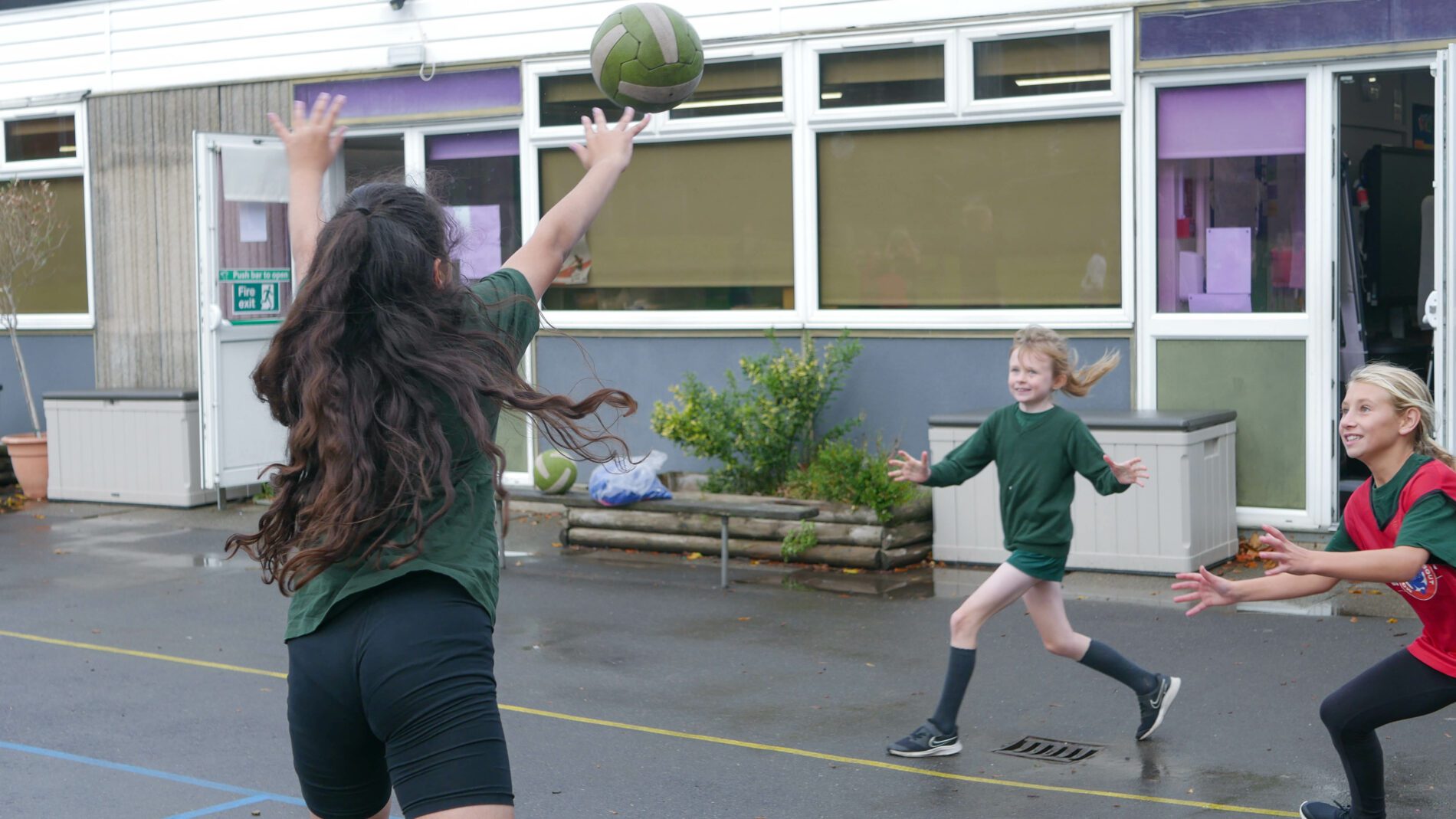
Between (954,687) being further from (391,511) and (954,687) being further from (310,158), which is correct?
(391,511)

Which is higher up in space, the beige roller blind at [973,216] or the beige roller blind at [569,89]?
the beige roller blind at [569,89]

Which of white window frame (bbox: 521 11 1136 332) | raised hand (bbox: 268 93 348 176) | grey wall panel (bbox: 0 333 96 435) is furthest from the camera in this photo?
grey wall panel (bbox: 0 333 96 435)

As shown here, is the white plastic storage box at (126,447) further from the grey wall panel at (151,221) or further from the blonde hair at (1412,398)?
the blonde hair at (1412,398)

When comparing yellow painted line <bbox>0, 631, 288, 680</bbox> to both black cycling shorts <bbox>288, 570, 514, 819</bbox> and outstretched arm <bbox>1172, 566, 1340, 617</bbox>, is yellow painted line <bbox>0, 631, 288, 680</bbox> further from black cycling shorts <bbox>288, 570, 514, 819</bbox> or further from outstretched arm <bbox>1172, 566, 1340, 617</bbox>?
black cycling shorts <bbox>288, 570, 514, 819</bbox>

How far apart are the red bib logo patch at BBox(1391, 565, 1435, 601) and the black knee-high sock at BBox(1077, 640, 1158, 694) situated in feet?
6.10

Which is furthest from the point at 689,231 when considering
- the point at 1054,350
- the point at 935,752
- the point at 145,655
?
the point at 935,752

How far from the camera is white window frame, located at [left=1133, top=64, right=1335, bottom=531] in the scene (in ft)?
33.7

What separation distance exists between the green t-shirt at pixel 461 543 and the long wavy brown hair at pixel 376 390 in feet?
0.05

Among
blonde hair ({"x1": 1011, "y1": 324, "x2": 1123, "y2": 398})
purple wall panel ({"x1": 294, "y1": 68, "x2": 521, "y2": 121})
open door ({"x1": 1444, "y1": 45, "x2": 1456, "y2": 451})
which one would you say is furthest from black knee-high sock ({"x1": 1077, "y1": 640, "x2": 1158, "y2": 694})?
purple wall panel ({"x1": 294, "y1": 68, "x2": 521, "y2": 121})

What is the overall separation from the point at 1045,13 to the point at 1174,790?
22.1ft

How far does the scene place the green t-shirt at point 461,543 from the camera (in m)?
2.99

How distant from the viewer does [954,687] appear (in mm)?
6375

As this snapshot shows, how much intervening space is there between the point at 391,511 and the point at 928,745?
3.85 m

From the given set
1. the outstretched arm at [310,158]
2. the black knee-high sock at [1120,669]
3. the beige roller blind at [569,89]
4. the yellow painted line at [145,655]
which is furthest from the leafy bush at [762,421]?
the outstretched arm at [310,158]
